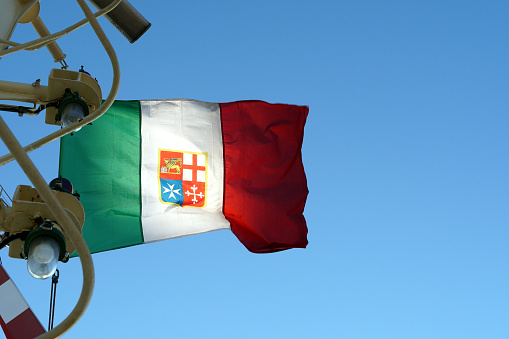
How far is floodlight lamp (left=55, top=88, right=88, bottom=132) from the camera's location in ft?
16.8

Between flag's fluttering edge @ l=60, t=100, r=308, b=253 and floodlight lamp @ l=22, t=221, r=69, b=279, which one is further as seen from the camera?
flag's fluttering edge @ l=60, t=100, r=308, b=253

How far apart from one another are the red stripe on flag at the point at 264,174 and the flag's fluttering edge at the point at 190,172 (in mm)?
20

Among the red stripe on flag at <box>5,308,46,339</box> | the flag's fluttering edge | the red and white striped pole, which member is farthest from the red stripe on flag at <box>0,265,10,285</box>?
the flag's fluttering edge

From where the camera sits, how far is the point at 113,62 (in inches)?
199

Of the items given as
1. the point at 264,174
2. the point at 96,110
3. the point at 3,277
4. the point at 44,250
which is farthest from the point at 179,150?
the point at 44,250

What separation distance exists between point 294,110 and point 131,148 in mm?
3540

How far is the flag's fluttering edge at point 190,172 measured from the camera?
38.0 feet

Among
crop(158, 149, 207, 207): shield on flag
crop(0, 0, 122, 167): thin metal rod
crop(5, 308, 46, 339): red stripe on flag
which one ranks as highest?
A: crop(158, 149, 207, 207): shield on flag

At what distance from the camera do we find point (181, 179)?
1234cm

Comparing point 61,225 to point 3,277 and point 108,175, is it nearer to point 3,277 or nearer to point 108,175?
point 3,277

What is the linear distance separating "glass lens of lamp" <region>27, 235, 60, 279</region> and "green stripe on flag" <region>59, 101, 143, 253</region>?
7.30m

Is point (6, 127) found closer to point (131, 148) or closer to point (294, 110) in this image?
point (131, 148)

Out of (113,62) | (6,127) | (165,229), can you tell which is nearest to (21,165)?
(6,127)

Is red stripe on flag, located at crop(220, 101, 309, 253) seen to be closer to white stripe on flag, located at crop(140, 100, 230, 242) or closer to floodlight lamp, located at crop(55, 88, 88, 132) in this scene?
white stripe on flag, located at crop(140, 100, 230, 242)
